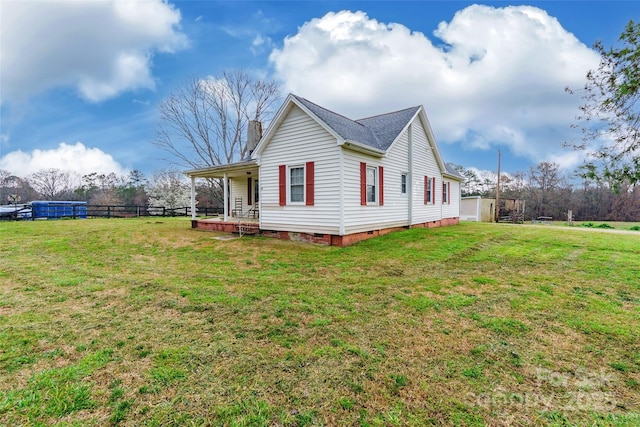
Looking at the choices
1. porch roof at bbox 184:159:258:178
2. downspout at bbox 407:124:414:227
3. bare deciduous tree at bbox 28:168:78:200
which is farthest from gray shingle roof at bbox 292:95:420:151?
bare deciduous tree at bbox 28:168:78:200

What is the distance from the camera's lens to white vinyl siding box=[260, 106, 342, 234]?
30.5 ft

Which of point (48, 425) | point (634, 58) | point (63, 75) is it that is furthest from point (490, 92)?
point (63, 75)

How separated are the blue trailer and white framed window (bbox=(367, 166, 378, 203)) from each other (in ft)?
80.8

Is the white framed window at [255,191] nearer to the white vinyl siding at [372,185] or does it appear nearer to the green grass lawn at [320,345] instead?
the white vinyl siding at [372,185]

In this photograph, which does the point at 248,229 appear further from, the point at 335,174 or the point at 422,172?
the point at 422,172

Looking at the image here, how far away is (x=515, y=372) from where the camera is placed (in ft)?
8.63

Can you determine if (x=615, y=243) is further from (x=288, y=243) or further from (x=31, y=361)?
(x=31, y=361)

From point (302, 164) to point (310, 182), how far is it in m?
0.79

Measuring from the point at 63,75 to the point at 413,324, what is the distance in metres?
20.0

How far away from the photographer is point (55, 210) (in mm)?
21719

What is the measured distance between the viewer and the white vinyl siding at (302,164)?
9.29m

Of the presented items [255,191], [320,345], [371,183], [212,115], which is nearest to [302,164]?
[371,183]

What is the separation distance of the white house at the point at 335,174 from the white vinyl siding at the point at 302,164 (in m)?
0.03

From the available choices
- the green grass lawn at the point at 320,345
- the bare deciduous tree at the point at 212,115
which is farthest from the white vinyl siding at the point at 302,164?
the bare deciduous tree at the point at 212,115
